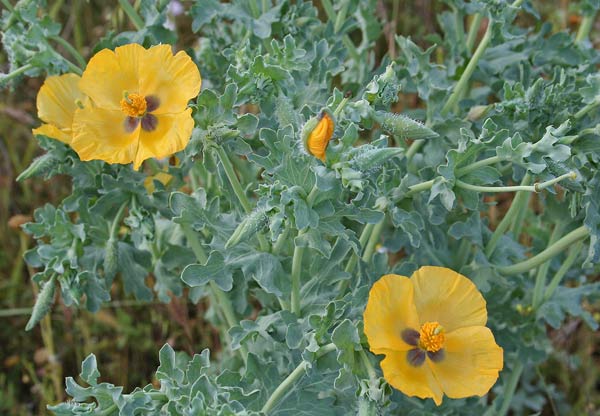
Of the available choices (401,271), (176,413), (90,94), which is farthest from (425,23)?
(176,413)

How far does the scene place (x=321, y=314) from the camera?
165 cm

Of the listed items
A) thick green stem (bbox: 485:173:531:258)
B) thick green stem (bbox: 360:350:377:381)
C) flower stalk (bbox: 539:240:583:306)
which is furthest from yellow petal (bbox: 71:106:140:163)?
flower stalk (bbox: 539:240:583:306)

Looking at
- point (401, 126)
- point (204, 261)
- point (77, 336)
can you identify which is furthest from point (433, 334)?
point (77, 336)

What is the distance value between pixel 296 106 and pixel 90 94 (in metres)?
0.49

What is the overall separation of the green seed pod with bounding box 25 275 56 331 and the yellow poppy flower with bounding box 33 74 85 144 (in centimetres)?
34

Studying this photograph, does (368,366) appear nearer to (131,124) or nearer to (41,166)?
(131,124)

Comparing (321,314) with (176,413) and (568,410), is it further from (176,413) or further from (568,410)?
(568,410)

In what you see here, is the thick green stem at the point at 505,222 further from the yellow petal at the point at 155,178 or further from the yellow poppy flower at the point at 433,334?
the yellow petal at the point at 155,178

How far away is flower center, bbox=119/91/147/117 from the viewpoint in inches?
67.4

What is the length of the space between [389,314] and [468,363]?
8.2 inches

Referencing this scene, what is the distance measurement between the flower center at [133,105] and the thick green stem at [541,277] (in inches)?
42.6

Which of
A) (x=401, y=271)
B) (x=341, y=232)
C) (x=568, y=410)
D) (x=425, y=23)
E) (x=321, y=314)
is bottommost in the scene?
(x=568, y=410)

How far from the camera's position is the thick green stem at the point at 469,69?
194 centimetres

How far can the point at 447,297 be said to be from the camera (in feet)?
5.61
